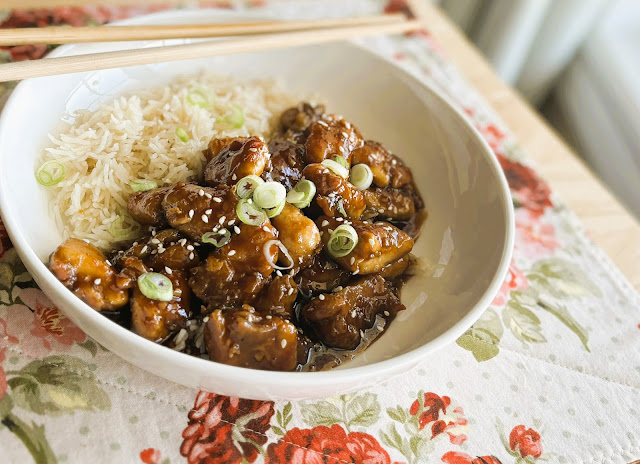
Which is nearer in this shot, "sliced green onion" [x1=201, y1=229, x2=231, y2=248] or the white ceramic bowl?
the white ceramic bowl

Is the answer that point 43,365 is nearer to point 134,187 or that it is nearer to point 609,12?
point 134,187

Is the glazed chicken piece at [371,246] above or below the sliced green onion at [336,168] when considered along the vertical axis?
below

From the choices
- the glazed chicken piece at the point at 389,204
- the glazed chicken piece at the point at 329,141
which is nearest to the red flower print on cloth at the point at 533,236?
the glazed chicken piece at the point at 389,204

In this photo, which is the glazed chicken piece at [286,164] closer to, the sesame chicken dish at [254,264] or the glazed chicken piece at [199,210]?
the sesame chicken dish at [254,264]

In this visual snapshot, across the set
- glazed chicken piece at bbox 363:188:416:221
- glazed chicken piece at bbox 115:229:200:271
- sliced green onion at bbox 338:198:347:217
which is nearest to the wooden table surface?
glazed chicken piece at bbox 363:188:416:221

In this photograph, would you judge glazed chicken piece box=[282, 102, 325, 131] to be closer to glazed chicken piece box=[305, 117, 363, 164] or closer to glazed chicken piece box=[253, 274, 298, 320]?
glazed chicken piece box=[305, 117, 363, 164]

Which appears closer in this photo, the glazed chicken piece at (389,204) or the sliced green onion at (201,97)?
the glazed chicken piece at (389,204)
